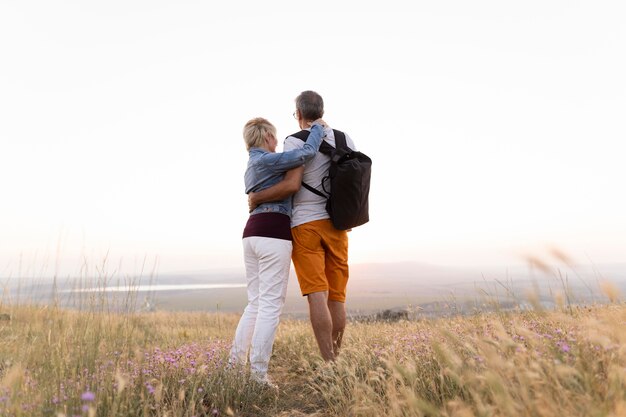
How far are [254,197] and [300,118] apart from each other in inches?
36.0

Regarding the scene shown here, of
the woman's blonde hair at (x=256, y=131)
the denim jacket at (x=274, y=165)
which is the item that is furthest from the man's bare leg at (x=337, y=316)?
the woman's blonde hair at (x=256, y=131)

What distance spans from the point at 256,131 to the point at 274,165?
51 centimetres

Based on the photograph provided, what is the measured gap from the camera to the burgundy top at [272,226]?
14.6 feet

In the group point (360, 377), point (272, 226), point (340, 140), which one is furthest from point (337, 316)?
point (340, 140)

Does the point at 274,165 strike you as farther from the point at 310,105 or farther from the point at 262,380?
the point at 262,380

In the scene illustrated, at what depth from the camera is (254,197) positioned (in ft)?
14.9

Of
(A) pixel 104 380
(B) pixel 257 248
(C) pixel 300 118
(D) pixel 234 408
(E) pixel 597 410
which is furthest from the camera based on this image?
(C) pixel 300 118

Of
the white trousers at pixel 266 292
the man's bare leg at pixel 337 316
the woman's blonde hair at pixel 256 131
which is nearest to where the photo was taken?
the white trousers at pixel 266 292

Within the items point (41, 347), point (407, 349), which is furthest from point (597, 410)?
point (41, 347)

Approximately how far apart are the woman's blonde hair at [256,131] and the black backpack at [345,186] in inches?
12.6

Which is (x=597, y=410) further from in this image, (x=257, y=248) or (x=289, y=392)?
(x=289, y=392)

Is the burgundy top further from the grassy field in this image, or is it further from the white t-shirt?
the grassy field

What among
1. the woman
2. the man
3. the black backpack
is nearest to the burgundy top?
the woman

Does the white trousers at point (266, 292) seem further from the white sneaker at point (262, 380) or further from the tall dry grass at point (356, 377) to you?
the tall dry grass at point (356, 377)
